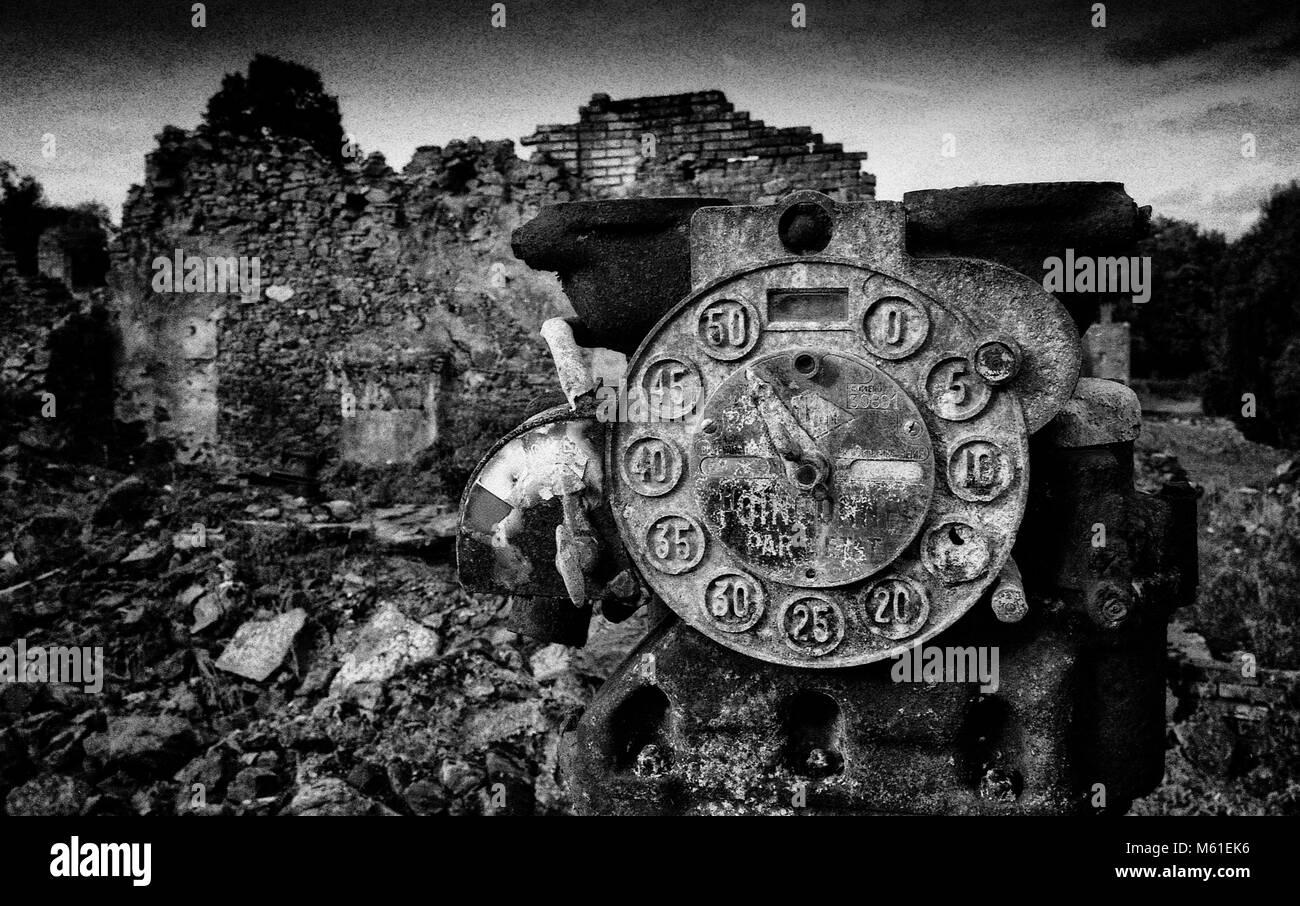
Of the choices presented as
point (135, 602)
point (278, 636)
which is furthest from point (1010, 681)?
point (135, 602)

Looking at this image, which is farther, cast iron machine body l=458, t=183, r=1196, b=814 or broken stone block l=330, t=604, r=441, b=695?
broken stone block l=330, t=604, r=441, b=695

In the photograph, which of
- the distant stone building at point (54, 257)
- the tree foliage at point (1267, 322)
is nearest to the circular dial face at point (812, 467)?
the tree foliage at point (1267, 322)

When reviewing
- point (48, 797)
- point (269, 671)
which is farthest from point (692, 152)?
point (48, 797)

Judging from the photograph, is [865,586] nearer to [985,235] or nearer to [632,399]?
[632,399]

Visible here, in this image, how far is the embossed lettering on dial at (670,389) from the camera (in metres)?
2.76

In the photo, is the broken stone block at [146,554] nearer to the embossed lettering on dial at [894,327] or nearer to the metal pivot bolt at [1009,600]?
the embossed lettering on dial at [894,327]

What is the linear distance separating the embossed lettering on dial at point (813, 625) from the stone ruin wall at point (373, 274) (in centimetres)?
614

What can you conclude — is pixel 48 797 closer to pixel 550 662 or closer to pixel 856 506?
pixel 550 662

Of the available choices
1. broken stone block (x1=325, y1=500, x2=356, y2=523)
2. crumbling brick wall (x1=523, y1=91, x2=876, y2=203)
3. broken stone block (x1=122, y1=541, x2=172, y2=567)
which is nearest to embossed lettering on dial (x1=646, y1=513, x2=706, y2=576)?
broken stone block (x1=122, y1=541, x2=172, y2=567)

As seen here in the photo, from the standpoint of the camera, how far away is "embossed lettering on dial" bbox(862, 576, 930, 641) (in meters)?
2.65

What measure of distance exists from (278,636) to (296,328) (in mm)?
4563

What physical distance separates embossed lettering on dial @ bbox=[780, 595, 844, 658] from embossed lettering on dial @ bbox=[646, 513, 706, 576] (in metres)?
0.29

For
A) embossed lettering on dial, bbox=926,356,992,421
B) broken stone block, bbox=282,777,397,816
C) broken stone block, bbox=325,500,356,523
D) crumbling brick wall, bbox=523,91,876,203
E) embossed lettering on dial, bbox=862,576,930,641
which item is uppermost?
crumbling brick wall, bbox=523,91,876,203

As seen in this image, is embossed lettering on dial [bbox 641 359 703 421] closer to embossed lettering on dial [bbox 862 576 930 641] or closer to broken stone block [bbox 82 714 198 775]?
embossed lettering on dial [bbox 862 576 930 641]
